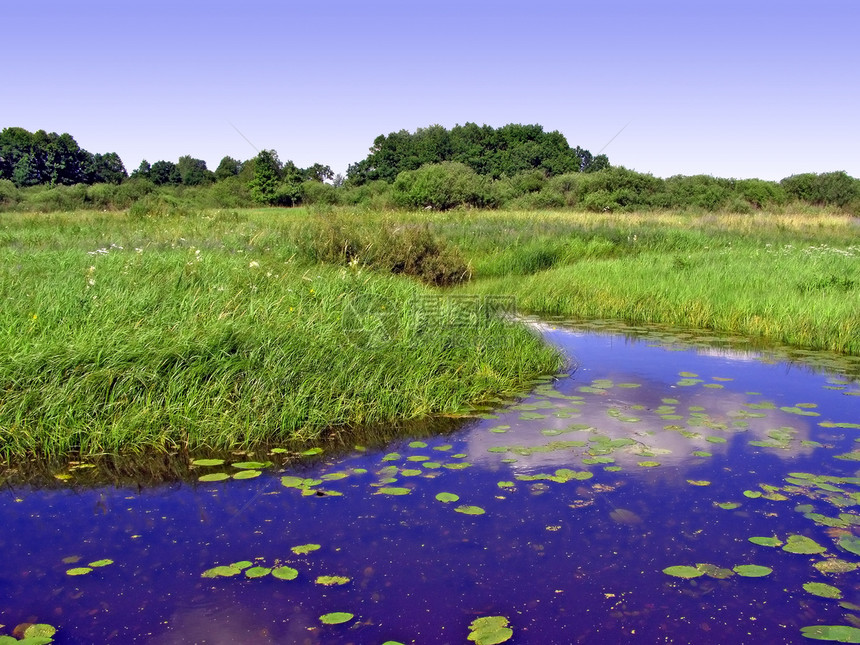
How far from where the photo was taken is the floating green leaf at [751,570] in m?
3.66

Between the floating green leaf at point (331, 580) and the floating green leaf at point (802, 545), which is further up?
the floating green leaf at point (802, 545)

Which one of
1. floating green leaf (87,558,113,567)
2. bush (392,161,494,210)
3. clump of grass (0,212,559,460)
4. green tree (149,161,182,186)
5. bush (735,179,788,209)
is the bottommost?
floating green leaf (87,558,113,567)

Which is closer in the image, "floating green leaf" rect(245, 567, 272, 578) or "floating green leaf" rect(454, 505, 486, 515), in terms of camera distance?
"floating green leaf" rect(245, 567, 272, 578)

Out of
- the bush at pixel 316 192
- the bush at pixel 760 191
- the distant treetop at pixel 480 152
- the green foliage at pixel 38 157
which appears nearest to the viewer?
the bush at pixel 316 192

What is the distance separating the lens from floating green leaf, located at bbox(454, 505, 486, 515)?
4.39 m

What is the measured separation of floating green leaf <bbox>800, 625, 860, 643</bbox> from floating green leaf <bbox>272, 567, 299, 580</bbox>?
94.9 inches

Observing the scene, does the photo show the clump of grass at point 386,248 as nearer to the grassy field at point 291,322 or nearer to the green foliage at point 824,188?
the grassy field at point 291,322

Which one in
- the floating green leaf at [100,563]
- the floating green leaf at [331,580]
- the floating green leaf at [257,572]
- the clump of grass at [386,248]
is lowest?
the floating green leaf at [331,580]

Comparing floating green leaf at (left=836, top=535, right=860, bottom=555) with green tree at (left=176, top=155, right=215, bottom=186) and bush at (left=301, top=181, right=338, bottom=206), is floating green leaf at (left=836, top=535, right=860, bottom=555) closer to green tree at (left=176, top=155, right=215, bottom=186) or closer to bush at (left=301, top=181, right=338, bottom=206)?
bush at (left=301, top=181, right=338, bottom=206)

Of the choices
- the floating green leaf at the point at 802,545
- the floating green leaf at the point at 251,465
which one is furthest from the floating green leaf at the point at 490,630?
the floating green leaf at the point at 251,465

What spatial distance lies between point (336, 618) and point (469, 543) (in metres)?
1.00

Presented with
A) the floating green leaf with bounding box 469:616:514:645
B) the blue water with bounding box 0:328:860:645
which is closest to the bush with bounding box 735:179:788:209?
the blue water with bounding box 0:328:860:645

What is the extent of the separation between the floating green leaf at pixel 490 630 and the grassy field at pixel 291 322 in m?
2.72

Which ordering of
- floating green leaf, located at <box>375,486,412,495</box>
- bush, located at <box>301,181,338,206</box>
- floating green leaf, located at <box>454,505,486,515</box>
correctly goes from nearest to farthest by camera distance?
floating green leaf, located at <box>454,505,486,515</box>, floating green leaf, located at <box>375,486,412,495</box>, bush, located at <box>301,181,338,206</box>
